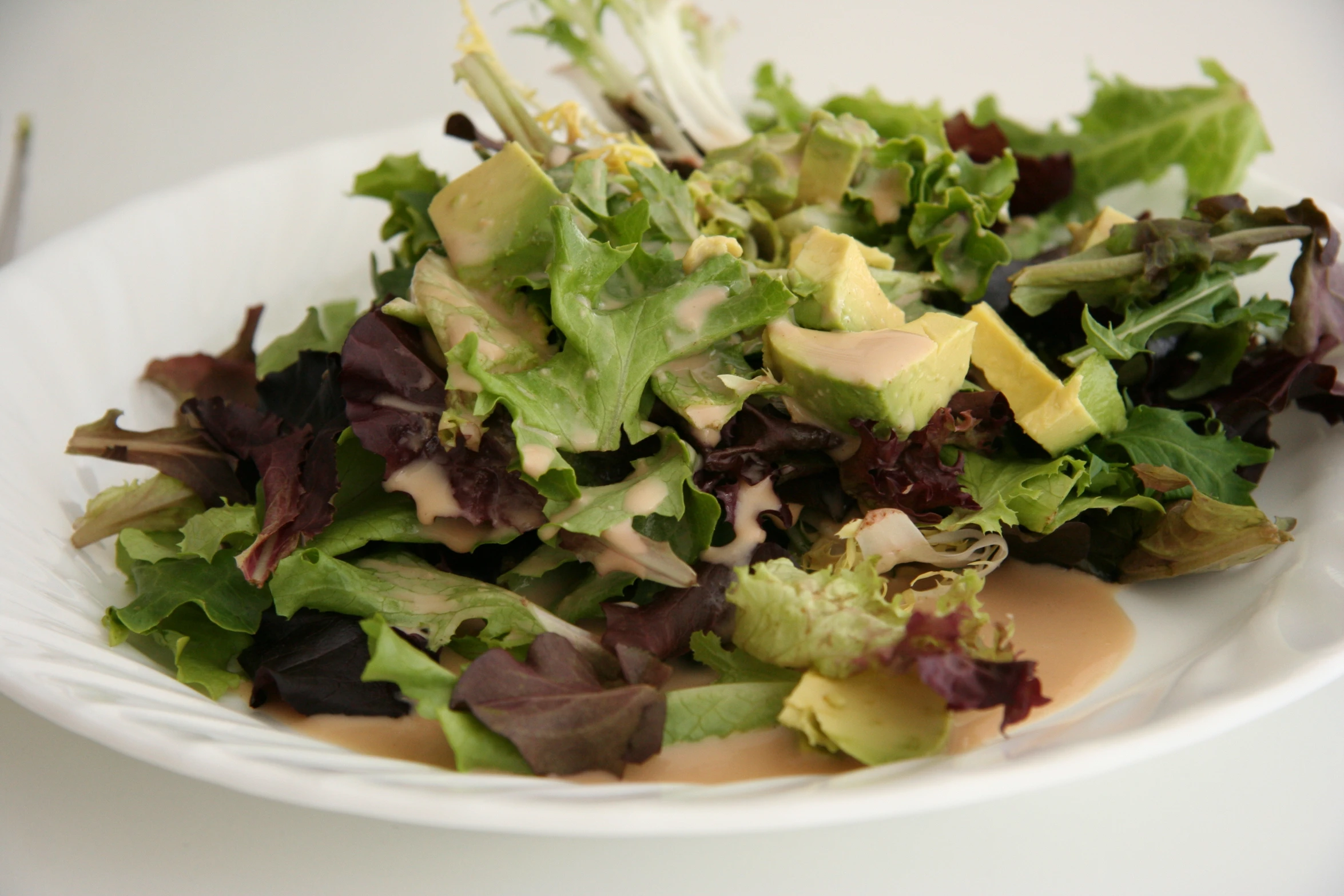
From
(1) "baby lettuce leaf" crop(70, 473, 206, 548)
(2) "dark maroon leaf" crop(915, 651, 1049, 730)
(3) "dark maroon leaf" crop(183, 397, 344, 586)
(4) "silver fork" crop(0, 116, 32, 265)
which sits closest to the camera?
(2) "dark maroon leaf" crop(915, 651, 1049, 730)

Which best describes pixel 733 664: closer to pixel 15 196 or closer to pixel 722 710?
pixel 722 710

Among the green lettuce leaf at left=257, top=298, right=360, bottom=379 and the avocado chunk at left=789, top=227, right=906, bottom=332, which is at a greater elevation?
the green lettuce leaf at left=257, top=298, right=360, bottom=379

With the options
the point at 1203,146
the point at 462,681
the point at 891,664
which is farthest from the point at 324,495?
the point at 1203,146

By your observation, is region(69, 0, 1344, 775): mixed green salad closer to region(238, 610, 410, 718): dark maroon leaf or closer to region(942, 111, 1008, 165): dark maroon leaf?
region(238, 610, 410, 718): dark maroon leaf

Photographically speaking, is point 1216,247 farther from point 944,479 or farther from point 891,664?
point 891,664

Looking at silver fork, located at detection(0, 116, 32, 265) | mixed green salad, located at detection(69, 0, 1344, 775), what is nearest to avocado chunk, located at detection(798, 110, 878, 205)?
mixed green salad, located at detection(69, 0, 1344, 775)

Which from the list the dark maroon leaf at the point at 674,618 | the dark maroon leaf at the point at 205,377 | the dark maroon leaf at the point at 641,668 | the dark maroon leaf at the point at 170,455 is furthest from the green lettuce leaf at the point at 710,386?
the dark maroon leaf at the point at 205,377

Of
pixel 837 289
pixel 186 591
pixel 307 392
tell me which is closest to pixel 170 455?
pixel 307 392
